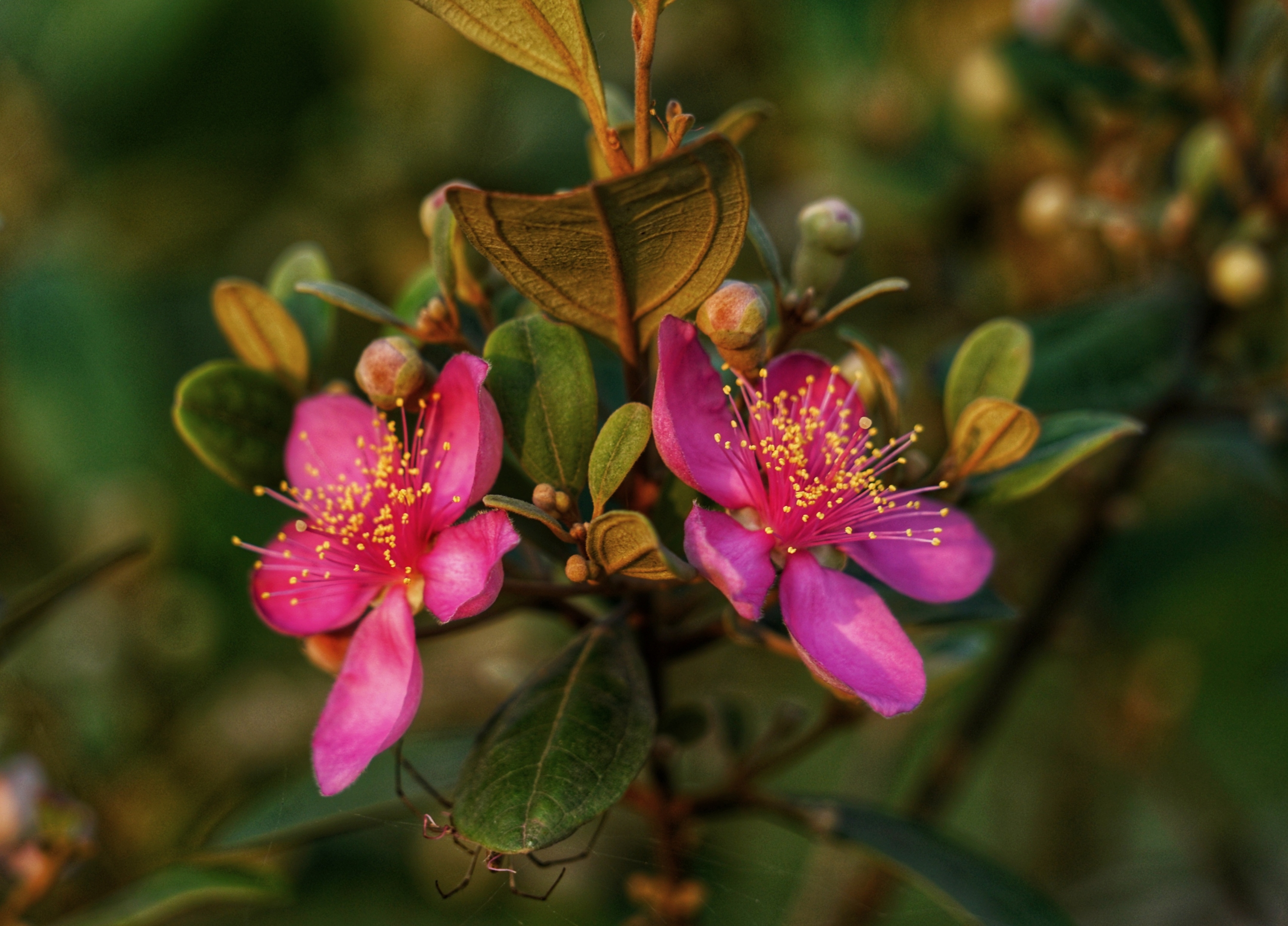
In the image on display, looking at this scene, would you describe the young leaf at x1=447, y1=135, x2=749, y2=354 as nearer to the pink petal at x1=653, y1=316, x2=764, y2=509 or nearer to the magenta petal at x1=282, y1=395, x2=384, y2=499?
the pink petal at x1=653, y1=316, x2=764, y2=509

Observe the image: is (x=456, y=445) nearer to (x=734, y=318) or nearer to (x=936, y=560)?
(x=734, y=318)

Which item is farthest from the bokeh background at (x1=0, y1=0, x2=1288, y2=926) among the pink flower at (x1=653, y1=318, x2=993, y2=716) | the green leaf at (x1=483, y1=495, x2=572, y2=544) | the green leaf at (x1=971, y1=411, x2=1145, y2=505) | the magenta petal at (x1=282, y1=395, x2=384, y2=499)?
the green leaf at (x1=483, y1=495, x2=572, y2=544)

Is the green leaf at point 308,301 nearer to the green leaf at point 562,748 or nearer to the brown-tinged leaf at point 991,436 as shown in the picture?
the green leaf at point 562,748

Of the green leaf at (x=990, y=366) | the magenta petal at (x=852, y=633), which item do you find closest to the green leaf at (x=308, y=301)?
the magenta petal at (x=852, y=633)

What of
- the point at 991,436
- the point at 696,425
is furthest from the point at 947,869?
the point at 696,425

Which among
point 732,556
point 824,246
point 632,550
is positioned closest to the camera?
point 632,550

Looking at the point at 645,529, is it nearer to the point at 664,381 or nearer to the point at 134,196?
the point at 664,381
